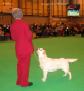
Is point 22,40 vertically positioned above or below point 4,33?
above

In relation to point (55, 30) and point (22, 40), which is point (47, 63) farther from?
point (55, 30)

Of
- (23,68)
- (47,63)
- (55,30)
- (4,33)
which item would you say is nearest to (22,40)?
(23,68)

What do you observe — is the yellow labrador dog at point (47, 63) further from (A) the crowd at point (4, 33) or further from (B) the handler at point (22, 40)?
(A) the crowd at point (4, 33)

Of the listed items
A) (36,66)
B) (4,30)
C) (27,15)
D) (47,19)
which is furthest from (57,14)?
(36,66)

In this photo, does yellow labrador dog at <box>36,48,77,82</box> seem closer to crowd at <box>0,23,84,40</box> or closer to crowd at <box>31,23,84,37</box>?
crowd at <box>0,23,84,40</box>

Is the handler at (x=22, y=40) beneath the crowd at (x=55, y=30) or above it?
above

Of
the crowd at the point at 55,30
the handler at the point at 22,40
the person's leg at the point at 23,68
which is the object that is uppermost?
the handler at the point at 22,40

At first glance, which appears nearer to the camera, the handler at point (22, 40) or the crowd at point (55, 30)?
the handler at point (22, 40)

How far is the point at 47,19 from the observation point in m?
38.8

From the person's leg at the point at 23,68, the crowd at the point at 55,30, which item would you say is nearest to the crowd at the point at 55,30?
the crowd at the point at 55,30

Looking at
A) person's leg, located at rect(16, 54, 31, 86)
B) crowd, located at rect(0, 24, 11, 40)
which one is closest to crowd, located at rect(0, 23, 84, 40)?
crowd, located at rect(0, 24, 11, 40)

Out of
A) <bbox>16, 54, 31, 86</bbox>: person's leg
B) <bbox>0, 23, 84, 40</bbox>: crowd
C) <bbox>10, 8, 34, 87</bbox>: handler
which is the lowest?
<bbox>0, 23, 84, 40</bbox>: crowd

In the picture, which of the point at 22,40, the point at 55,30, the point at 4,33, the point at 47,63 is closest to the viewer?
the point at 22,40

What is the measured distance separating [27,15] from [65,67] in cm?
2984
